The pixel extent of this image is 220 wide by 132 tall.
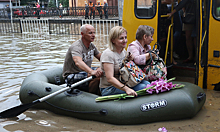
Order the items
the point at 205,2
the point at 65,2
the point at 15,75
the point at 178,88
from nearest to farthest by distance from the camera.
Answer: the point at 178,88, the point at 205,2, the point at 15,75, the point at 65,2

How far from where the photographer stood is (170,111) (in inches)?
161

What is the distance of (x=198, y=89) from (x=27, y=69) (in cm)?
539

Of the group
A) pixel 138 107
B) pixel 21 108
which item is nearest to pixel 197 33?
pixel 138 107

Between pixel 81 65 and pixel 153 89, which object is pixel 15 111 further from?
pixel 153 89

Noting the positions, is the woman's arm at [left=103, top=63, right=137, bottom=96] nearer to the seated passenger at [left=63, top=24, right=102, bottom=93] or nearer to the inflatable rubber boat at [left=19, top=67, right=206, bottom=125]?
the inflatable rubber boat at [left=19, top=67, right=206, bottom=125]

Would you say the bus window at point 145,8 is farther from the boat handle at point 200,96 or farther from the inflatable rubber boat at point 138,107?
the boat handle at point 200,96

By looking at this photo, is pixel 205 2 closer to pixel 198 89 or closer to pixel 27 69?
pixel 198 89

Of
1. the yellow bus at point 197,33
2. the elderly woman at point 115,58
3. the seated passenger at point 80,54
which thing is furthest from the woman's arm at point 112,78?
the yellow bus at point 197,33

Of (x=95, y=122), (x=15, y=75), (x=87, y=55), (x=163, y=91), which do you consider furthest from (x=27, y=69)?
(x=163, y=91)

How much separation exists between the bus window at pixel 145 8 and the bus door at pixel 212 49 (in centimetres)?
112

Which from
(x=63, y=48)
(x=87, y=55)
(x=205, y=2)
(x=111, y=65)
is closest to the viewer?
(x=111, y=65)

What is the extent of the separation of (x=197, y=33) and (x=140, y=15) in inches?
59.4

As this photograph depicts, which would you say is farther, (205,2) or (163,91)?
(205,2)

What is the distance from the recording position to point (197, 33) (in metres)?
5.08
